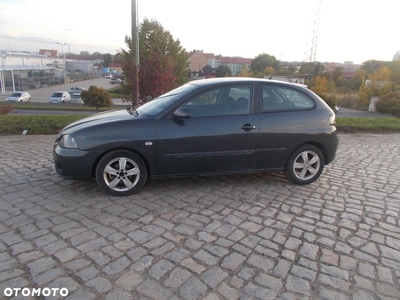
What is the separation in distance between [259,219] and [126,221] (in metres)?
1.50

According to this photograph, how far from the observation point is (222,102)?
3.94 meters

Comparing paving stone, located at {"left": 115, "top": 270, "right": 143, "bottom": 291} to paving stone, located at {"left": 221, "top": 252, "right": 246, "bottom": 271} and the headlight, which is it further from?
the headlight

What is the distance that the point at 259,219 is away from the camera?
10.5 ft

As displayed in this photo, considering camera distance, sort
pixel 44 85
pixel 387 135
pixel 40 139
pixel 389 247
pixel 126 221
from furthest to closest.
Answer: pixel 44 85
pixel 387 135
pixel 40 139
pixel 126 221
pixel 389 247

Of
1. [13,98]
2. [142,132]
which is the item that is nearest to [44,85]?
[13,98]

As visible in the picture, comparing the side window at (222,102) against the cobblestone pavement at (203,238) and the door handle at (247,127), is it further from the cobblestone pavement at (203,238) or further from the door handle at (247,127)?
the cobblestone pavement at (203,238)

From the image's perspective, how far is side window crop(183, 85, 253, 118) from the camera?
151 inches

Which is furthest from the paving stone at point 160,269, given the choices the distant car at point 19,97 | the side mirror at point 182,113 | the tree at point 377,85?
the distant car at point 19,97

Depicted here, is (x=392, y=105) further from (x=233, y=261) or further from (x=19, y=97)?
(x=19, y=97)

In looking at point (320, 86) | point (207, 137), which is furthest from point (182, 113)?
point (320, 86)

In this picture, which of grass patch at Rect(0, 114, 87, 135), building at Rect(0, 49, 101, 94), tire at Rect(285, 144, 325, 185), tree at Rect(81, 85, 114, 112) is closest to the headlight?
tire at Rect(285, 144, 325, 185)

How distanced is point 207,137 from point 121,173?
123 cm

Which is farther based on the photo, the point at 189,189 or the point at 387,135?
the point at 387,135

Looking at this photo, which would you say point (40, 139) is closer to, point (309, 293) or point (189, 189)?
point (189, 189)
